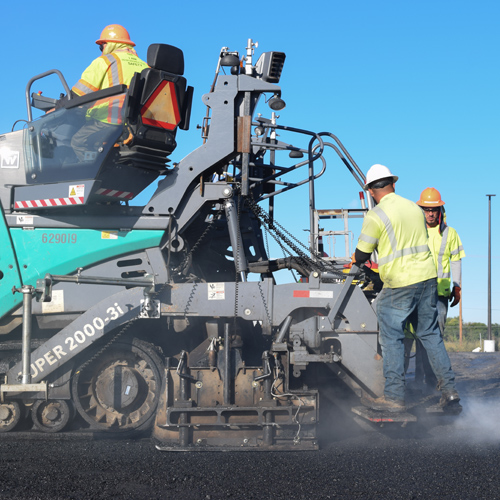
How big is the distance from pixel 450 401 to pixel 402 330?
70cm

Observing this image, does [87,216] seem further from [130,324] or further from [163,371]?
[163,371]

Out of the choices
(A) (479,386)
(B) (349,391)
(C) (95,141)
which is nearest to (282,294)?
(B) (349,391)

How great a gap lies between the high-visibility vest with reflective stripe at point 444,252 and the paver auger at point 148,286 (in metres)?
0.92

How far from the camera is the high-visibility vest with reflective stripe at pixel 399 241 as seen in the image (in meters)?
5.60

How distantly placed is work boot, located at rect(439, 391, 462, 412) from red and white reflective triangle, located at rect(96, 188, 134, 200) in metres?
3.36

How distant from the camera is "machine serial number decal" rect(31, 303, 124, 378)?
19.8ft

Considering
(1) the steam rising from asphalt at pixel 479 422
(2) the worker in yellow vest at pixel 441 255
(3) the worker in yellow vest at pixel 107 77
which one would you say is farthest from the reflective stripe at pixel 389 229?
(3) the worker in yellow vest at pixel 107 77

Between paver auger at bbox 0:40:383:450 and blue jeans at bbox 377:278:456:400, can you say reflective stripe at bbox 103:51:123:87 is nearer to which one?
paver auger at bbox 0:40:383:450

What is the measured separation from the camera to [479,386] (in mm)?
8930

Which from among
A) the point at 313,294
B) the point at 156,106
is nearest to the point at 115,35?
the point at 156,106

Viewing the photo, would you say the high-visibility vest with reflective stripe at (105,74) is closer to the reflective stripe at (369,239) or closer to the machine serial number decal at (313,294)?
the machine serial number decal at (313,294)

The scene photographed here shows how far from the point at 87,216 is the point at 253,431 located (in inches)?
99.0

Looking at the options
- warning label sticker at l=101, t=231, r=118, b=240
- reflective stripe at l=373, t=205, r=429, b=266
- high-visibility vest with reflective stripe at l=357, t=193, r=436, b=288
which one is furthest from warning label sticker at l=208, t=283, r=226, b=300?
reflective stripe at l=373, t=205, r=429, b=266

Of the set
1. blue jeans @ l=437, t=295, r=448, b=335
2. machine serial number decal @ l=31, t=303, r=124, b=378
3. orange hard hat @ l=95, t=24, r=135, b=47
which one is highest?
orange hard hat @ l=95, t=24, r=135, b=47
